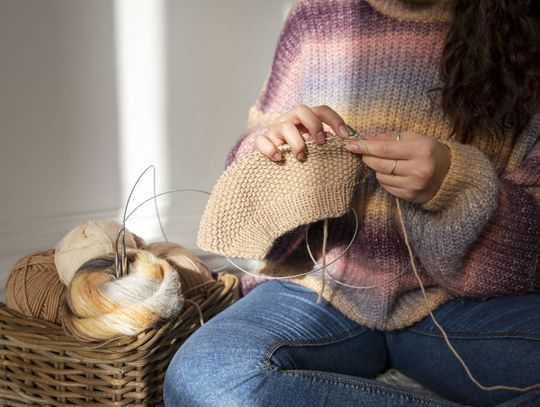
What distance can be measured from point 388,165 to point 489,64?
248 mm

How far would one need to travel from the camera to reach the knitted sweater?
0.77 m

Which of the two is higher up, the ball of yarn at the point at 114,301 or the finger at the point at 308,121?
the finger at the point at 308,121

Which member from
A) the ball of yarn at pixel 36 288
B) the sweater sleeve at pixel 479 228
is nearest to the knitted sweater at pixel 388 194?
the sweater sleeve at pixel 479 228

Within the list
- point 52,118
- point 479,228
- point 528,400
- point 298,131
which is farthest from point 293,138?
point 52,118

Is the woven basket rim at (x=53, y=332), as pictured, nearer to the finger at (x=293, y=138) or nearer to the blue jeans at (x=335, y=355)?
the blue jeans at (x=335, y=355)

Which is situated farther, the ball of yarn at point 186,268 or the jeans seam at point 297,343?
the ball of yarn at point 186,268

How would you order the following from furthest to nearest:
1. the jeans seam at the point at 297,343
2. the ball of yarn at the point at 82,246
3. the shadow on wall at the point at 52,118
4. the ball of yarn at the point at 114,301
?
the shadow on wall at the point at 52,118
the ball of yarn at the point at 82,246
the ball of yarn at the point at 114,301
the jeans seam at the point at 297,343

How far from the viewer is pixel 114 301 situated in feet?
2.65

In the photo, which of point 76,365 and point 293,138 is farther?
point 76,365

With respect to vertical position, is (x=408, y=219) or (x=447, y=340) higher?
(x=408, y=219)

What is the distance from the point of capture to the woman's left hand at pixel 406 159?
69 cm

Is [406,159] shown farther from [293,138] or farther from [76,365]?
[76,365]

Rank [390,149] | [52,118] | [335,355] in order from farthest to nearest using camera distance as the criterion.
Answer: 1. [52,118]
2. [335,355]
3. [390,149]

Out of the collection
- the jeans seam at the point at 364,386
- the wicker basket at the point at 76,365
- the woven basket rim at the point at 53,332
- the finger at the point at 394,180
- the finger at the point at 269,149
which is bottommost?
the wicker basket at the point at 76,365
